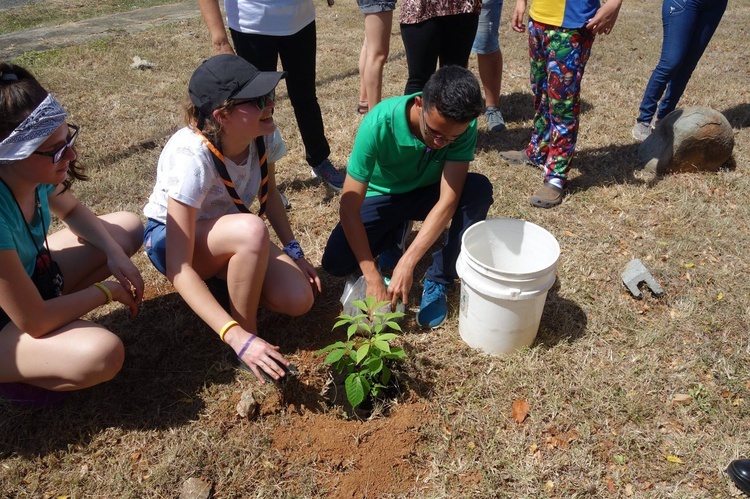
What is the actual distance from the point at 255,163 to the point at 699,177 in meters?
3.11

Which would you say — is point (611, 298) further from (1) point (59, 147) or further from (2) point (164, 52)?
(2) point (164, 52)

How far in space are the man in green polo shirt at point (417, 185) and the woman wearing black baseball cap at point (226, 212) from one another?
1.04ft

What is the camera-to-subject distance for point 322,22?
831cm

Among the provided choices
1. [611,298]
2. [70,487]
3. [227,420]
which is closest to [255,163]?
[227,420]

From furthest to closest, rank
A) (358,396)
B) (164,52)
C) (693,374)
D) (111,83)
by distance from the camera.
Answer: (164,52), (111,83), (693,374), (358,396)

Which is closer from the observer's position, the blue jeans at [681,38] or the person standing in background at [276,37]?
the person standing in background at [276,37]

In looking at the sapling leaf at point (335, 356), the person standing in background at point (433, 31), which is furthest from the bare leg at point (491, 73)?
the sapling leaf at point (335, 356)

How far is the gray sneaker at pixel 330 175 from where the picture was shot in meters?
3.77

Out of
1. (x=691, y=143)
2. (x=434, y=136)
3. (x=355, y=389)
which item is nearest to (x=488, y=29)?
(x=691, y=143)

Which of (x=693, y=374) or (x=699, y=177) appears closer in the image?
(x=693, y=374)

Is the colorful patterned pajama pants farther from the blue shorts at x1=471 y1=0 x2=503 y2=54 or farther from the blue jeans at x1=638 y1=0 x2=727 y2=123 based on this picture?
Result: the blue jeans at x1=638 y1=0 x2=727 y2=123

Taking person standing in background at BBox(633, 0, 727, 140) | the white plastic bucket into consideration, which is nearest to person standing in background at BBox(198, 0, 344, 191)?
the white plastic bucket

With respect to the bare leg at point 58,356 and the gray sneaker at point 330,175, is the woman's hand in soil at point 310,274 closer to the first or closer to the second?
the bare leg at point 58,356

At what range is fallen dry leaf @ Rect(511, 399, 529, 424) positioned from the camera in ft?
7.20
